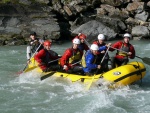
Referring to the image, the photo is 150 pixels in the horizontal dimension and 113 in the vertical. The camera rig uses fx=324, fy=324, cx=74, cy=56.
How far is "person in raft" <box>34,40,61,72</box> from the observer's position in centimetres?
1153

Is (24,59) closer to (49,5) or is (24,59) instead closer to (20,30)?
(20,30)

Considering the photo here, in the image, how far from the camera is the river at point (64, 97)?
923cm

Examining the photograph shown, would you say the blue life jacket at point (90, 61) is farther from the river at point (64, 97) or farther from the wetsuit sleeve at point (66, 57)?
the wetsuit sleeve at point (66, 57)

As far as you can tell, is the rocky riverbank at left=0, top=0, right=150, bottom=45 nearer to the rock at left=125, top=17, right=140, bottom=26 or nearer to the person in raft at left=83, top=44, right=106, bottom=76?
the rock at left=125, top=17, right=140, bottom=26

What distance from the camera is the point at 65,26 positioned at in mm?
23781

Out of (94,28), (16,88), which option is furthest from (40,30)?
(16,88)

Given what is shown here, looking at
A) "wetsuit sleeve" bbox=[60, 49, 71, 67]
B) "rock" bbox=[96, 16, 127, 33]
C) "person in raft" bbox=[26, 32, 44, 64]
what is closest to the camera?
"wetsuit sleeve" bbox=[60, 49, 71, 67]

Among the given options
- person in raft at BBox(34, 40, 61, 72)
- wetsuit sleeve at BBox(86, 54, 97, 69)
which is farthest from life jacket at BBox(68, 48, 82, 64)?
wetsuit sleeve at BBox(86, 54, 97, 69)

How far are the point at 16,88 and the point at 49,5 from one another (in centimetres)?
1496

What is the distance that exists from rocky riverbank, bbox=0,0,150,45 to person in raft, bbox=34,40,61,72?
9244 millimetres

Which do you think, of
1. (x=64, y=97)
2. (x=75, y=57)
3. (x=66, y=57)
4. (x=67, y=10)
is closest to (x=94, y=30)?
(x=67, y=10)

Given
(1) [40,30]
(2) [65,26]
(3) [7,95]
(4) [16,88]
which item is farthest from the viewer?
(2) [65,26]

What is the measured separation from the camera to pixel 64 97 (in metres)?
10.2

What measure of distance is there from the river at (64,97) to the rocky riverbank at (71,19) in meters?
9.38
